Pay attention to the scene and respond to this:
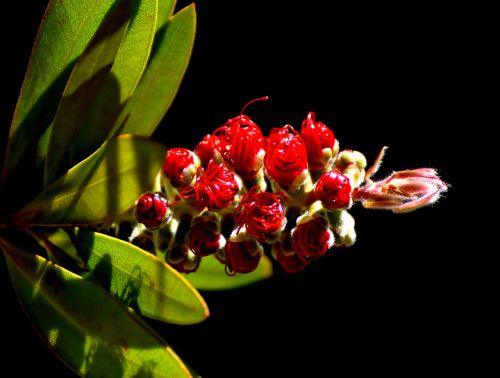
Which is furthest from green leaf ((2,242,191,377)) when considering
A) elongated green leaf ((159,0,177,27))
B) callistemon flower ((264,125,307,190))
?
elongated green leaf ((159,0,177,27))

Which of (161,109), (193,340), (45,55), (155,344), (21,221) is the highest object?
(45,55)

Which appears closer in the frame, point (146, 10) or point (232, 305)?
point (146, 10)

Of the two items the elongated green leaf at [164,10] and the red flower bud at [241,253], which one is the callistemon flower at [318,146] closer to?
the red flower bud at [241,253]

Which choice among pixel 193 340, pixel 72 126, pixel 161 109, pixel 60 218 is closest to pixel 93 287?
pixel 60 218

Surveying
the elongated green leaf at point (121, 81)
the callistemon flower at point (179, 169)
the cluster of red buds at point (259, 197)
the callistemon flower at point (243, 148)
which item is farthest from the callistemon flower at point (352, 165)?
the elongated green leaf at point (121, 81)

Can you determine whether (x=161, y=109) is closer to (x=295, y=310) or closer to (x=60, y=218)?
(x=60, y=218)

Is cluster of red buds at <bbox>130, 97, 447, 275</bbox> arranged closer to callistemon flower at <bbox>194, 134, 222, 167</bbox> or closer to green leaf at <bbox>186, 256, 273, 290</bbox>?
callistemon flower at <bbox>194, 134, 222, 167</bbox>
